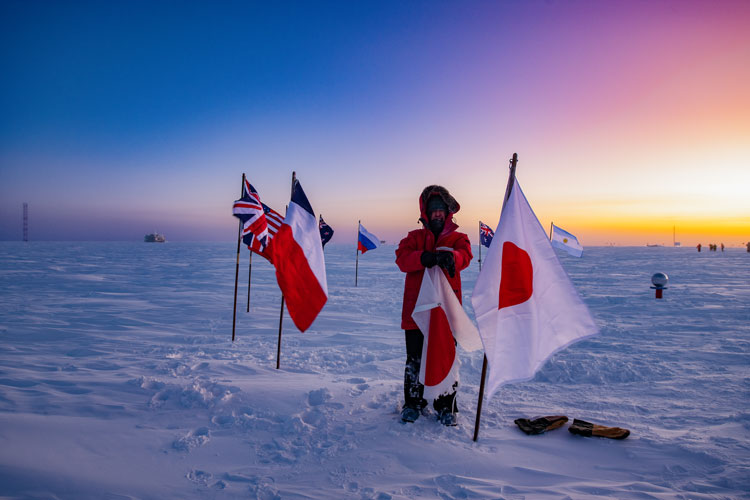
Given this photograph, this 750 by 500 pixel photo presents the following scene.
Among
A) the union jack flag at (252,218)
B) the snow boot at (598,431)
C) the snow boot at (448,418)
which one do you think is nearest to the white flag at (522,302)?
the snow boot at (448,418)

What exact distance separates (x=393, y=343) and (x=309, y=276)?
3.52m

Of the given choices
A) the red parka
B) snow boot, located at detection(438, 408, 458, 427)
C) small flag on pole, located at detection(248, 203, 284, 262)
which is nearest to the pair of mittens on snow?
snow boot, located at detection(438, 408, 458, 427)

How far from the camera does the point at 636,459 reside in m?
3.09

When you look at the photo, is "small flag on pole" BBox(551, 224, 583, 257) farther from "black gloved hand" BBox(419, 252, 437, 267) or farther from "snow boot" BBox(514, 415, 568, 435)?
"black gloved hand" BBox(419, 252, 437, 267)

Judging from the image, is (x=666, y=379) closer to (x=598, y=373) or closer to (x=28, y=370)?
(x=598, y=373)

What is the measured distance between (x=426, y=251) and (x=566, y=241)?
15091 mm

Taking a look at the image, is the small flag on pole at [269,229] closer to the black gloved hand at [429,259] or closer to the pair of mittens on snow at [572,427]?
the black gloved hand at [429,259]

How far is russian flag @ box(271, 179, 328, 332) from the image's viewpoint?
14.1 ft

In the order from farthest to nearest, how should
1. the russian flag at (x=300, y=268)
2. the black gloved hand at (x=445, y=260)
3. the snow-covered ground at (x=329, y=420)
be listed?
the russian flag at (x=300, y=268) → the black gloved hand at (x=445, y=260) → the snow-covered ground at (x=329, y=420)

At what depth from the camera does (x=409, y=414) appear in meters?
3.61

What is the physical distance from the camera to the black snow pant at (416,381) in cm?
359

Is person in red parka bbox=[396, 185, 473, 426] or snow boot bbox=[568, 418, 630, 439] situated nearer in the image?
snow boot bbox=[568, 418, 630, 439]

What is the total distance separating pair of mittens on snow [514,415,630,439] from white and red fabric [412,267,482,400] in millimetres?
851

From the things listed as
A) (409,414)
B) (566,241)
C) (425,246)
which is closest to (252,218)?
(425,246)
